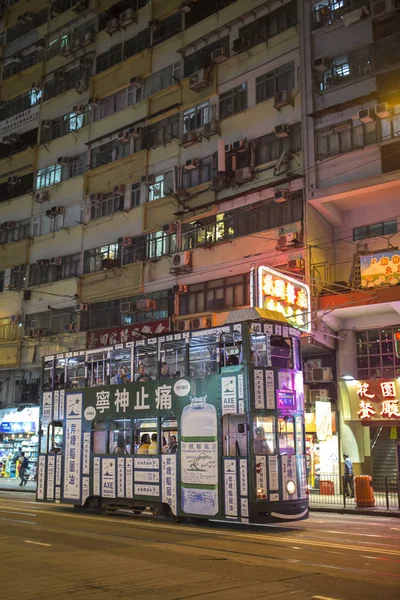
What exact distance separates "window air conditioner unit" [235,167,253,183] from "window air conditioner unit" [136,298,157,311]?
7.14 meters

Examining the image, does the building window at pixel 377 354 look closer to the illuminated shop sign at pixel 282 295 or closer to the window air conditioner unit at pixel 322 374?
the window air conditioner unit at pixel 322 374

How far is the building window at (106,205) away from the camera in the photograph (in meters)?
33.7

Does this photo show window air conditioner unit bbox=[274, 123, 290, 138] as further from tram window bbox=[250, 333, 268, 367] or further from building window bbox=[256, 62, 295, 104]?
tram window bbox=[250, 333, 268, 367]

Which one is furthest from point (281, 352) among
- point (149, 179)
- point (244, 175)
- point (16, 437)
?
point (16, 437)

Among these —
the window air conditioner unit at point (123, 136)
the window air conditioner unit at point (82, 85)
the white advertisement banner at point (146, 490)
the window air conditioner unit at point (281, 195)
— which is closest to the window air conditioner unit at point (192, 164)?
the window air conditioner unit at point (123, 136)

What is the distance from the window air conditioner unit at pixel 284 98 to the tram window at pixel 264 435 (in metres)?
16.8

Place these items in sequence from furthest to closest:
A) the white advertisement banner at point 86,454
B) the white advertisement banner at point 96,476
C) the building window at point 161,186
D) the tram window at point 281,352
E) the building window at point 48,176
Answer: the building window at point 48,176 < the building window at point 161,186 < the white advertisement banner at point 86,454 < the white advertisement banner at point 96,476 < the tram window at point 281,352

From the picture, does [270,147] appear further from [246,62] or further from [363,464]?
[363,464]

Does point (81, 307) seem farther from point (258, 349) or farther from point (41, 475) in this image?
point (258, 349)

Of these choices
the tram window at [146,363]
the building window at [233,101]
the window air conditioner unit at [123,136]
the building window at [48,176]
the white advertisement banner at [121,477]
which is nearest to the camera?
the tram window at [146,363]

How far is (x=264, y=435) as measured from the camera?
1398cm

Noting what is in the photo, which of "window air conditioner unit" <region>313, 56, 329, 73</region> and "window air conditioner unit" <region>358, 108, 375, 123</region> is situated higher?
"window air conditioner unit" <region>313, 56, 329, 73</region>

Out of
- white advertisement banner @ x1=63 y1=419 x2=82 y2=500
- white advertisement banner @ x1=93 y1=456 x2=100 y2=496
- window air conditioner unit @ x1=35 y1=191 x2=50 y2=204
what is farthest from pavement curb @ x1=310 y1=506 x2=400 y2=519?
window air conditioner unit @ x1=35 y1=191 x2=50 y2=204

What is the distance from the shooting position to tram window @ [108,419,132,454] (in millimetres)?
16484
